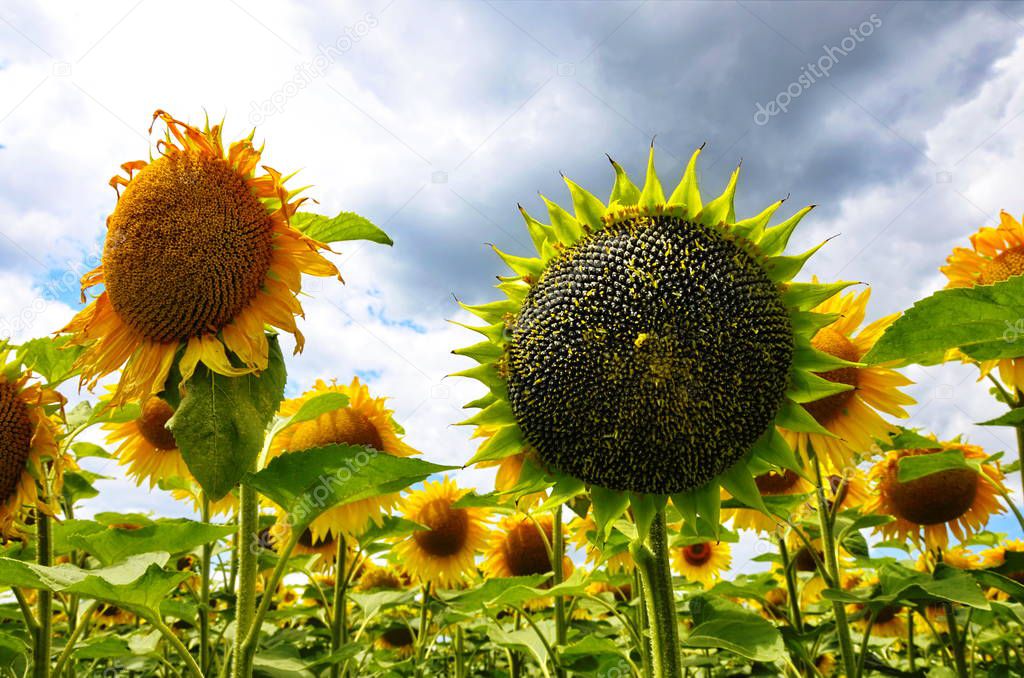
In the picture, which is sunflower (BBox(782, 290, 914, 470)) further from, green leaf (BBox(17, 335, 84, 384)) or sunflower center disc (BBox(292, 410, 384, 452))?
green leaf (BBox(17, 335, 84, 384))

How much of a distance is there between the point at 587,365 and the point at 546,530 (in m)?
4.43

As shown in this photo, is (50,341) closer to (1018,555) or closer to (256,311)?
(256,311)

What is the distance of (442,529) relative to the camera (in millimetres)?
6156

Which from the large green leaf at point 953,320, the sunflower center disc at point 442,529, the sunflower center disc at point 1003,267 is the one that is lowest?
the large green leaf at point 953,320

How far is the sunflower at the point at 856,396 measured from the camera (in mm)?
3678

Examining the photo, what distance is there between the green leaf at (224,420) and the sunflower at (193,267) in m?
0.07

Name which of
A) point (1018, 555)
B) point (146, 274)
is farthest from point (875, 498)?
point (146, 274)

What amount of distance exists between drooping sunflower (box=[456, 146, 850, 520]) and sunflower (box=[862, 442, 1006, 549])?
3.43m

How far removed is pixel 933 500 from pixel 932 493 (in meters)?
0.06

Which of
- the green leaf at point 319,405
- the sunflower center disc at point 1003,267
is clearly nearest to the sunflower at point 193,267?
the green leaf at point 319,405

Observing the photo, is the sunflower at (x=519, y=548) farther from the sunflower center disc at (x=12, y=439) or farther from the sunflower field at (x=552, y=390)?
the sunflower center disc at (x=12, y=439)

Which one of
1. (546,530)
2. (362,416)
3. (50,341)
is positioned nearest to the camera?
(50,341)

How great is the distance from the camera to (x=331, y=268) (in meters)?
2.89

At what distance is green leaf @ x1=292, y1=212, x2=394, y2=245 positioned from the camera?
294 cm
